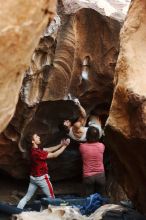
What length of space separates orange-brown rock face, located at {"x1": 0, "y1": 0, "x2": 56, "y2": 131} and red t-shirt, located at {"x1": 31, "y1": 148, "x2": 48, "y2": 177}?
187 inches

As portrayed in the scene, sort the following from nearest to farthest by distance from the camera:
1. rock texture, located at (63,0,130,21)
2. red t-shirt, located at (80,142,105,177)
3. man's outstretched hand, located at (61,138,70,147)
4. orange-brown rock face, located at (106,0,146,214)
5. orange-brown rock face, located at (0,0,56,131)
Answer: orange-brown rock face, located at (0,0,56,131)
orange-brown rock face, located at (106,0,146,214)
red t-shirt, located at (80,142,105,177)
rock texture, located at (63,0,130,21)
man's outstretched hand, located at (61,138,70,147)

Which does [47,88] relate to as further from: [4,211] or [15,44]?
[15,44]

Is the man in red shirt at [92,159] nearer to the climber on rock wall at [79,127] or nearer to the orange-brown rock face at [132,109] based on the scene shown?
the climber on rock wall at [79,127]

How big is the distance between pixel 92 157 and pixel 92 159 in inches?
1.1

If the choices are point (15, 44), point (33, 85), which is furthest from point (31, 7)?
point (33, 85)

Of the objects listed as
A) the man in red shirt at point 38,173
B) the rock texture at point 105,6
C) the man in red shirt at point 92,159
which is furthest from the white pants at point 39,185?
the rock texture at point 105,6

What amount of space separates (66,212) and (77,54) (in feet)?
10.5

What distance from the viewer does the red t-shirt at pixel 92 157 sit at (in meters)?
8.45

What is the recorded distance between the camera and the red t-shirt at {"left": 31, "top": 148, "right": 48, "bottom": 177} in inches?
328

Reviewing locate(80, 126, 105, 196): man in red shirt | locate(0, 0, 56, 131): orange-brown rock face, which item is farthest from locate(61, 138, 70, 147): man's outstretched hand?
locate(0, 0, 56, 131): orange-brown rock face

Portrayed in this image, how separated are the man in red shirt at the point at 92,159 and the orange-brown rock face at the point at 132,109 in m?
2.56

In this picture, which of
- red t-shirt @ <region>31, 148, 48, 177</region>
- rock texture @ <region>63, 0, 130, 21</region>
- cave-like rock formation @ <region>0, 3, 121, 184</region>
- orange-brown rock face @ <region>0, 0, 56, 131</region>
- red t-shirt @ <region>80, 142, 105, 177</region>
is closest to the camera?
orange-brown rock face @ <region>0, 0, 56, 131</region>

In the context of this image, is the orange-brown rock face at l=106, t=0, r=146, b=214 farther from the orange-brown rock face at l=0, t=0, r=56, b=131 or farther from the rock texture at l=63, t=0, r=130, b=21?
the rock texture at l=63, t=0, r=130, b=21

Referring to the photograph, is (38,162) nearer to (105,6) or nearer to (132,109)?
(105,6)
